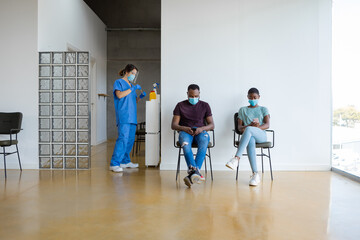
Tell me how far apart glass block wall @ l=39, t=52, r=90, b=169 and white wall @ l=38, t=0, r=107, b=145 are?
413mm

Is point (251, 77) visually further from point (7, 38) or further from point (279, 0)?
point (7, 38)

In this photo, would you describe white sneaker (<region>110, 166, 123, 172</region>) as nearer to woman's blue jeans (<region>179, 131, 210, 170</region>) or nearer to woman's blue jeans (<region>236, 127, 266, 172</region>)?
woman's blue jeans (<region>179, 131, 210, 170</region>)

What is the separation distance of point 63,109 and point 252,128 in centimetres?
256

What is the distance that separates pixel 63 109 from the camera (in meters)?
4.52

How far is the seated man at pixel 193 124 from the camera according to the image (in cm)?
366

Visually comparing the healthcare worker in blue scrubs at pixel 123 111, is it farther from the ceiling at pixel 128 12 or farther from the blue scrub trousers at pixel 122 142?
the ceiling at pixel 128 12

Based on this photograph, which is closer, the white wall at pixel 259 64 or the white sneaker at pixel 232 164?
the white sneaker at pixel 232 164

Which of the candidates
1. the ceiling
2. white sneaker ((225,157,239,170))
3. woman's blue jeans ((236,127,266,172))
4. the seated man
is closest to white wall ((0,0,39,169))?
the seated man

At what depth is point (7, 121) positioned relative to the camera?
4289 millimetres

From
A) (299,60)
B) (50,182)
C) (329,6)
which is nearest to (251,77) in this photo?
(299,60)

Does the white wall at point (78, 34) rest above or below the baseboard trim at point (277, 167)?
above

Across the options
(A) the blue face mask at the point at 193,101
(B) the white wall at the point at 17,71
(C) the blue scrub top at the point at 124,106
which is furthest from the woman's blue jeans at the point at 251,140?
(B) the white wall at the point at 17,71

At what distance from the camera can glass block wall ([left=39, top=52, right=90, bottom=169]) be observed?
4.50 metres

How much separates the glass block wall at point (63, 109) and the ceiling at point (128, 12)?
3363 millimetres
